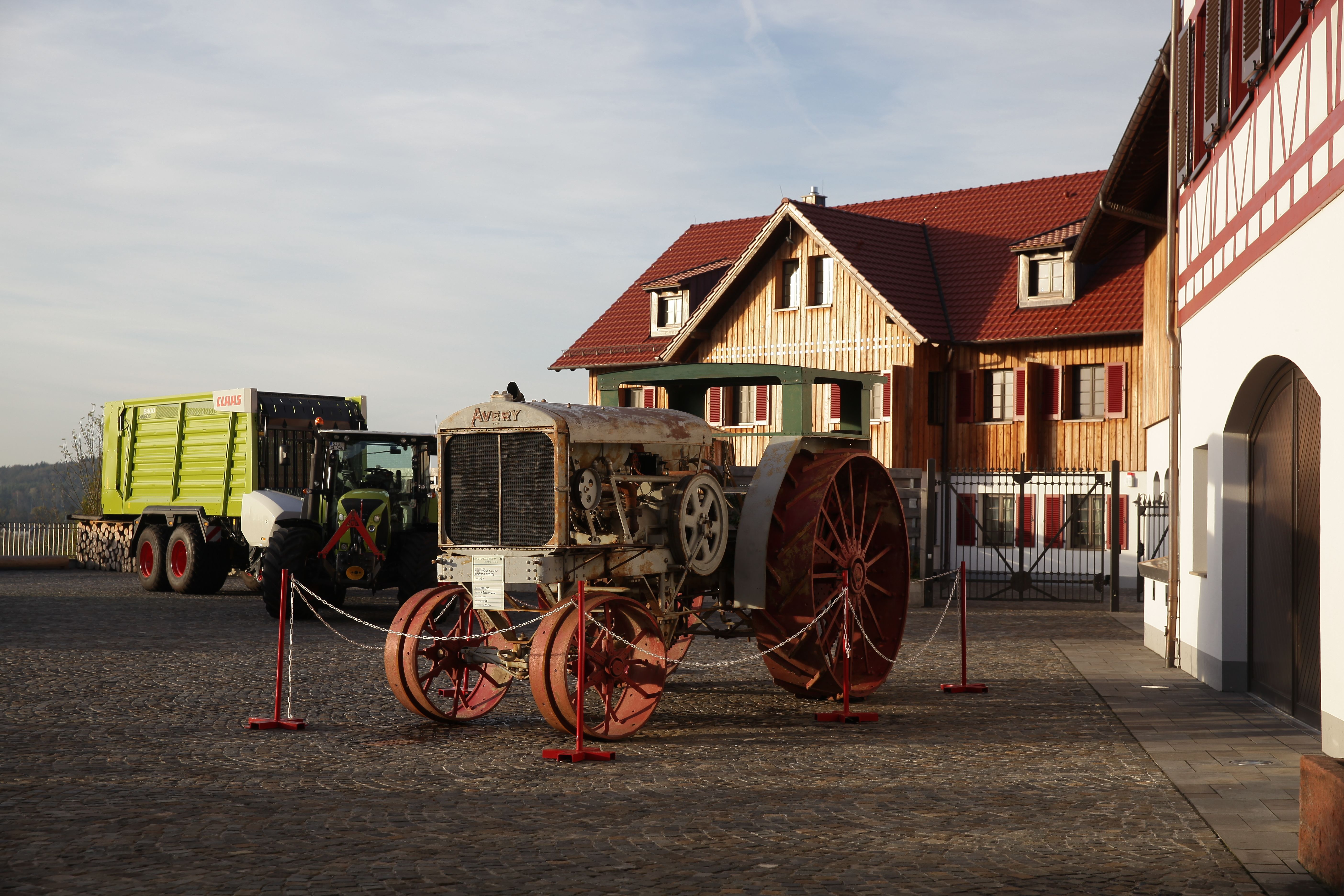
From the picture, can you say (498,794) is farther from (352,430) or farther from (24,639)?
(352,430)

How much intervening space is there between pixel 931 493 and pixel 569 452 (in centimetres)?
1290

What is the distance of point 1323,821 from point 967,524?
23.5 metres

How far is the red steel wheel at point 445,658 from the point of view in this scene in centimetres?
905

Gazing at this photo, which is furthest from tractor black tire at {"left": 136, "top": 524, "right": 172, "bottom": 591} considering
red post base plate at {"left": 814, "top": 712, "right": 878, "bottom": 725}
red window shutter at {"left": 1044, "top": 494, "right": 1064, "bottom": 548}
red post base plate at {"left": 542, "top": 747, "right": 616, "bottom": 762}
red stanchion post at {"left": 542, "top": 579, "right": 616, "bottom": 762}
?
red window shutter at {"left": 1044, "top": 494, "right": 1064, "bottom": 548}

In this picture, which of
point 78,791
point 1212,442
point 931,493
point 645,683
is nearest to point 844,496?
point 645,683

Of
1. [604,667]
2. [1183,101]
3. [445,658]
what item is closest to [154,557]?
[445,658]

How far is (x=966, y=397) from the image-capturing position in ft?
97.1

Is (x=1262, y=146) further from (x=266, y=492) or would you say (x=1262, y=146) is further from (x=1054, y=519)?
(x=1054, y=519)

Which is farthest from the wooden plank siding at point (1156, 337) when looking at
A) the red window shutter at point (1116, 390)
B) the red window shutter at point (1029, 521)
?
the red window shutter at point (1029, 521)

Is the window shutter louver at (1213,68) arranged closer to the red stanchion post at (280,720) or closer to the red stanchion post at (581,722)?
the red stanchion post at (581,722)

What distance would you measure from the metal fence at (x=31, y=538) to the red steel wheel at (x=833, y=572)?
2671 cm

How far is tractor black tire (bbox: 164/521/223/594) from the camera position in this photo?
70.9ft

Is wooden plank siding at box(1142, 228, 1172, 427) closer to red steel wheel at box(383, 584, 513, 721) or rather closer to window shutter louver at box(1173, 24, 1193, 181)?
window shutter louver at box(1173, 24, 1193, 181)

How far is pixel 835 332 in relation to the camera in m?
30.3
